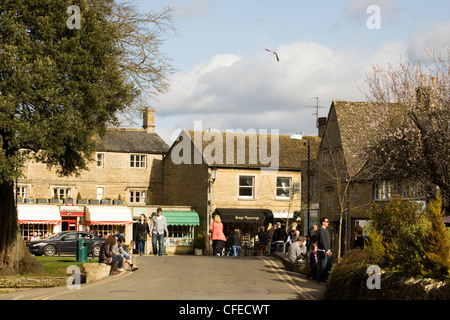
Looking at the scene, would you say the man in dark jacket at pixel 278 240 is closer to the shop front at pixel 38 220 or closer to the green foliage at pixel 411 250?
the green foliage at pixel 411 250

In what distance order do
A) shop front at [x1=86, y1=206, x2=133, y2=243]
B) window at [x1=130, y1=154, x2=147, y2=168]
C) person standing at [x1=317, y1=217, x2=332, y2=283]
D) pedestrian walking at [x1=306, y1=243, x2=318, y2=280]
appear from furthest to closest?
window at [x1=130, y1=154, x2=147, y2=168], shop front at [x1=86, y1=206, x2=133, y2=243], pedestrian walking at [x1=306, y1=243, x2=318, y2=280], person standing at [x1=317, y1=217, x2=332, y2=283]

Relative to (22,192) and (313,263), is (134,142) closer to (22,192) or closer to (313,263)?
(22,192)

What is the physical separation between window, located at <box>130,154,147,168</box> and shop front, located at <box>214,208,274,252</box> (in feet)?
33.3

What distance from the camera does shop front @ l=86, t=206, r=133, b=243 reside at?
169 feet

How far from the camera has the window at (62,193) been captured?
55.4m

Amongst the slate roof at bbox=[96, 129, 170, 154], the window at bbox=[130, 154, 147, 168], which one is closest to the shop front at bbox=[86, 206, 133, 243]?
the window at bbox=[130, 154, 147, 168]

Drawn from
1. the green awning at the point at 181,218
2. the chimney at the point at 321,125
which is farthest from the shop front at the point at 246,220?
the chimney at the point at 321,125

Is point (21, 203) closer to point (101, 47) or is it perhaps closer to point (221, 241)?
point (221, 241)

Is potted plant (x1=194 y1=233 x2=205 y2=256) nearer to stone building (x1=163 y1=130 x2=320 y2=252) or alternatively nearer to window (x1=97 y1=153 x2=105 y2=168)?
stone building (x1=163 y1=130 x2=320 y2=252)

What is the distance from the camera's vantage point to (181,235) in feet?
178

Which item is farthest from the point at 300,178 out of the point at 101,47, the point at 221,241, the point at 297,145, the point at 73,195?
the point at 101,47

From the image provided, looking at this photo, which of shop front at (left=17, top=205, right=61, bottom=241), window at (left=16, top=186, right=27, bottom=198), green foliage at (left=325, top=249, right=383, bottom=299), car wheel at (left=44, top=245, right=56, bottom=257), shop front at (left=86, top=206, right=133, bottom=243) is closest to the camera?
green foliage at (left=325, top=249, right=383, bottom=299)
